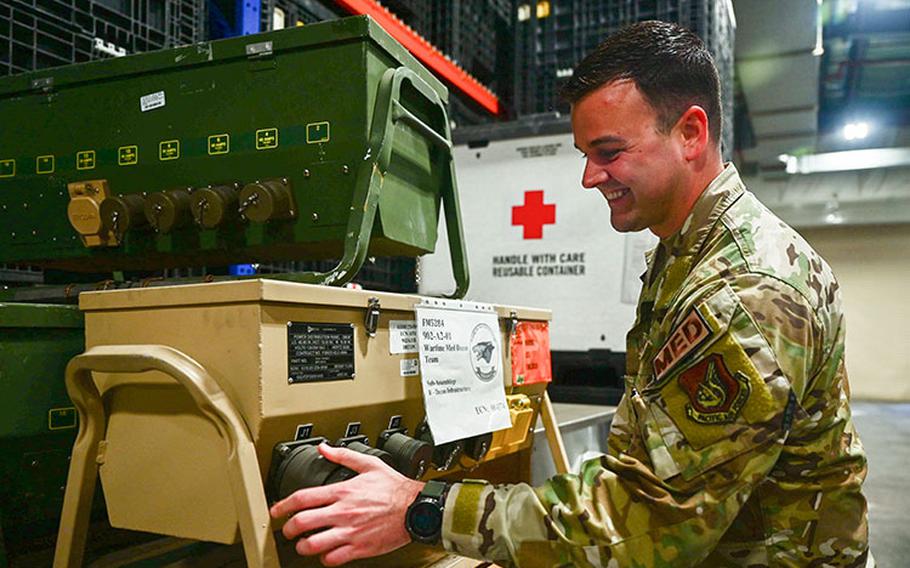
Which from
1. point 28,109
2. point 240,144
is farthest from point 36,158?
point 240,144

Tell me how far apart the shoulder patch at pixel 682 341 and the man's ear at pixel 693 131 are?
35 cm

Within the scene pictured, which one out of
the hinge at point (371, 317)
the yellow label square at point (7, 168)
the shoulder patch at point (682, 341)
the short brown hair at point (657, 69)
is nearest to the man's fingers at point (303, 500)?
the hinge at point (371, 317)

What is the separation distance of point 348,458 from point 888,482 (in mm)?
5208

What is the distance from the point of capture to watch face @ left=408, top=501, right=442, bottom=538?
3.11ft

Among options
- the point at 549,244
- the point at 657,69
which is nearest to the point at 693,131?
the point at 657,69

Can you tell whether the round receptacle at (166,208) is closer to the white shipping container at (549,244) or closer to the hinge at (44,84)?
the hinge at (44,84)

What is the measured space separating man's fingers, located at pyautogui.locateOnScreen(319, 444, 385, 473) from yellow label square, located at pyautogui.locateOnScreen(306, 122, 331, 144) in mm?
537

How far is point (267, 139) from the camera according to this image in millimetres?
1257

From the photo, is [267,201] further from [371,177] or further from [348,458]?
[348,458]

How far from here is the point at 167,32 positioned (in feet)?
6.21

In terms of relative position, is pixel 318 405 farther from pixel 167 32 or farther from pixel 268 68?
pixel 167 32

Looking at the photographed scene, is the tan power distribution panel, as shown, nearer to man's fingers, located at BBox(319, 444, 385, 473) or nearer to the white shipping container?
man's fingers, located at BBox(319, 444, 385, 473)

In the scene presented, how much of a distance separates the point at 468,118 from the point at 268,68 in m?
2.42

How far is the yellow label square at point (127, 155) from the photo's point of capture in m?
1.34
